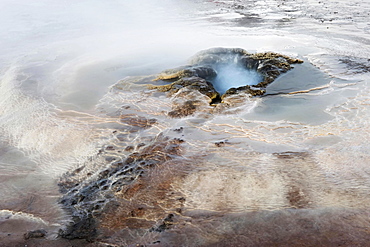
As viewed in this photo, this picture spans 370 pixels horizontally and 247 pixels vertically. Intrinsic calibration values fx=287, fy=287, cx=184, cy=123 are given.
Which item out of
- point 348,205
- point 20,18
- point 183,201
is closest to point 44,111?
point 183,201

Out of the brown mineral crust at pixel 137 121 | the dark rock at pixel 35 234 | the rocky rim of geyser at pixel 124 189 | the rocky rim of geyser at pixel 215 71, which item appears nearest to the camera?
the dark rock at pixel 35 234

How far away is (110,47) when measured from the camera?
1025 cm

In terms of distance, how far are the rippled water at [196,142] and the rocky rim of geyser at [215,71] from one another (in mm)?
272

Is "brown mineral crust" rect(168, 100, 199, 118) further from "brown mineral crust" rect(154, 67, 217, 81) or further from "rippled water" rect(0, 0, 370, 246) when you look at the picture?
"brown mineral crust" rect(154, 67, 217, 81)

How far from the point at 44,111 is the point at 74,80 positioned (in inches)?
65.6

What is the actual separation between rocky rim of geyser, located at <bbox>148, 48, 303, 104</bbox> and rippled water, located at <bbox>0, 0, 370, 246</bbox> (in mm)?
272

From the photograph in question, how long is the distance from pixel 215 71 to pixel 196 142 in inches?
121

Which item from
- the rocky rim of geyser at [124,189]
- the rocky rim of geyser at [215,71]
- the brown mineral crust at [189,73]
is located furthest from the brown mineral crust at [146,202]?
the brown mineral crust at [189,73]

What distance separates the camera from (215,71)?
24.6 feet

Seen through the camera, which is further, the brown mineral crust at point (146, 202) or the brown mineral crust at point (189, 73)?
the brown mineral crust at point (189, 73)

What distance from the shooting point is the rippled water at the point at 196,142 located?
3414 mm

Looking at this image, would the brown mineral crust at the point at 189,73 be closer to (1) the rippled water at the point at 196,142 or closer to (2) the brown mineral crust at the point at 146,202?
(1) the rippled water at the point at 196,142

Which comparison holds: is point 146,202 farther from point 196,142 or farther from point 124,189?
point 196,142

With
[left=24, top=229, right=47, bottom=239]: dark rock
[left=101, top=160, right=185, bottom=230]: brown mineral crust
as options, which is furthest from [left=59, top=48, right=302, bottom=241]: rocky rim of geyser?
[left=24, top=229, right=47, bottom=239]: dark rock
